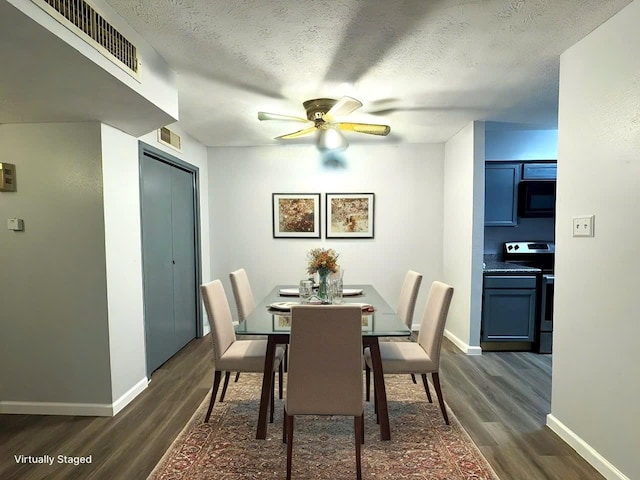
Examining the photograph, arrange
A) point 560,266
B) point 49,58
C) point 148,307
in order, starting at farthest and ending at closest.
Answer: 1. point 148,307
2. point 560,266
3. point 49,58

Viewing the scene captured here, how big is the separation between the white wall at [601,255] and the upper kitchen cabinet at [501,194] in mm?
1757

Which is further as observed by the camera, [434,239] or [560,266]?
[434,239]

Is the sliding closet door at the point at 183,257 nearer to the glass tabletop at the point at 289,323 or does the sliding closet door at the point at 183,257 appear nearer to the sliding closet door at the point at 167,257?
the sliding closet door at the point at 167,257

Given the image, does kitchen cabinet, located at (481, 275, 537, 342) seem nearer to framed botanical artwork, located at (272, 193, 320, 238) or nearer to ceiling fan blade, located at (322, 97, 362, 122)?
framed botanical artwork, located at (272, 193, 320, 238)

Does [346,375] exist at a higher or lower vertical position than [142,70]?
lower

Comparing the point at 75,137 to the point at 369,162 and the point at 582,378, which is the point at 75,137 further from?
the point at 582,378

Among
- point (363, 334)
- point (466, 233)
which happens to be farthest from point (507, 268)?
point (363, 334)

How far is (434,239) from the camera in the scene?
14.1 ft

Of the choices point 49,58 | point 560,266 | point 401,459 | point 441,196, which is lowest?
point 401,459

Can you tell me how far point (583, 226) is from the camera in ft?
6.26

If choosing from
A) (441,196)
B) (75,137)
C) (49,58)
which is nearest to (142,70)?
(49,58)

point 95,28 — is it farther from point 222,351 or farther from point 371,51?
point 222,351

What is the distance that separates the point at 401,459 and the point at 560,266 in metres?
1.53

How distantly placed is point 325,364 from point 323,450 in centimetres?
65
